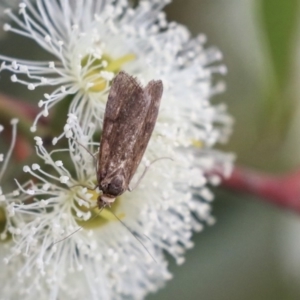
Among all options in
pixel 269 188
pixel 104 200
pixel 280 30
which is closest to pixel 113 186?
pixel 104 200

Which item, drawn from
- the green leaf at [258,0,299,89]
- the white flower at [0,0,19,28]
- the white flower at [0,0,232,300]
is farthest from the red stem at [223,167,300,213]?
the white flower at [0,0,19,28]

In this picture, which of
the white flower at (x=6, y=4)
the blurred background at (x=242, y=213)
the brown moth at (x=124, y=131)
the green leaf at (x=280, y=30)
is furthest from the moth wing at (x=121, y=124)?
the blurred background at (x=242, y=213)

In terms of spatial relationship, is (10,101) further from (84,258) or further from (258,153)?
(258,153)

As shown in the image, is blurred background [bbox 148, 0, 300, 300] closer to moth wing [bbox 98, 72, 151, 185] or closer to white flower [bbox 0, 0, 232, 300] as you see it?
white flower [bbox 0, 0, 232, 300]

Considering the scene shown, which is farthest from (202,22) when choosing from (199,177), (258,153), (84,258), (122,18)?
(84,258)

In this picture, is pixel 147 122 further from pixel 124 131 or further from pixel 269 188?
pixel 269 188
